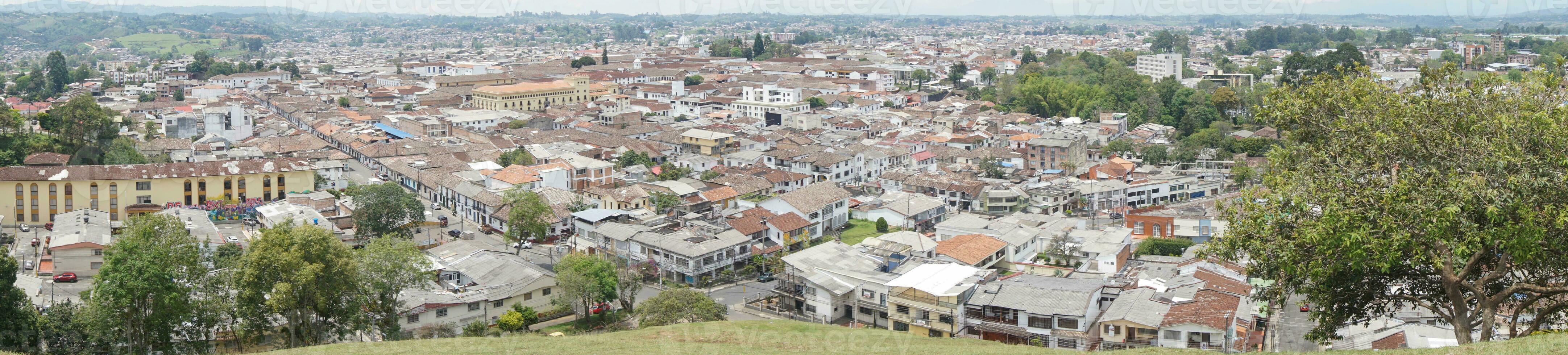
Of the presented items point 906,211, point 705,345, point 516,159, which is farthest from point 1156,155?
point 705,345

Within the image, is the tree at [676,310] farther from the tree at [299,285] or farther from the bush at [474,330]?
the tree at [299,285]

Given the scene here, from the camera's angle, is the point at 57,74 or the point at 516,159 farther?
the point at 57,74

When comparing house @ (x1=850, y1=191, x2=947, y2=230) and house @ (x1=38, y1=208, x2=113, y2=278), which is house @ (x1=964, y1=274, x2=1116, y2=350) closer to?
house @ (x1=850, y1=191, x2=947, y2=230)

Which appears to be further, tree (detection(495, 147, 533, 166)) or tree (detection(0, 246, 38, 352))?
tree (detection(495, 147, 533, 166))

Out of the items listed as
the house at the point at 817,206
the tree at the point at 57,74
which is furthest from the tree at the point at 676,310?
the tree at the point at 57,74

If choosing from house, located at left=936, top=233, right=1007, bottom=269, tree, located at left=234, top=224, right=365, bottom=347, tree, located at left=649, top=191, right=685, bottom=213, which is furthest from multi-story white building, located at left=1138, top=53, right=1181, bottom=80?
tree, located at left=234, top=224, right=365, bottom=347

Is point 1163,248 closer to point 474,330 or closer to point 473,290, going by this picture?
point 473,290
